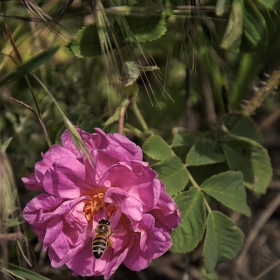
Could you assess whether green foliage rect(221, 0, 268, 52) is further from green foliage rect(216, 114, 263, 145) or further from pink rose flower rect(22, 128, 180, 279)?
pink rose flower rect(22, 128, 180, 279)

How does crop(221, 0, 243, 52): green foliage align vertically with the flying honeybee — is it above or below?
above

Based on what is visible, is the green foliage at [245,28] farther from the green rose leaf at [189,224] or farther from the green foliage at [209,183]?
the green rose leaf at [189,224]

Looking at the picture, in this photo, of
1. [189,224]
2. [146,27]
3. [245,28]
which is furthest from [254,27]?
[189,224]

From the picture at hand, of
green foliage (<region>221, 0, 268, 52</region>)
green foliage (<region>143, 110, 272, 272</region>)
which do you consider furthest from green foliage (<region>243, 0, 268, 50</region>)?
green foliage (<region>143, 110, 272, 272</region>)

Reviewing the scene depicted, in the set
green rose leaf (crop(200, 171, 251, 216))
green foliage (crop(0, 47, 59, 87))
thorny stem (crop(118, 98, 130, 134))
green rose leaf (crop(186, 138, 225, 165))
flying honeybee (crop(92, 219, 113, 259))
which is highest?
green foliage (crop(0, 47, 59, 87))

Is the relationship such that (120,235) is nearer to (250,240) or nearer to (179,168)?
(179,168)

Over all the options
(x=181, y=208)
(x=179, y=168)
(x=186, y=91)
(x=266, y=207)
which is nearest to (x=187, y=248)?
(x=181, y=208)
